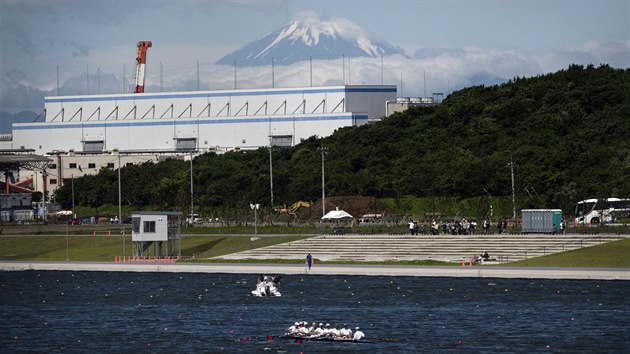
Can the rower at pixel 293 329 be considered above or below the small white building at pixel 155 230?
below

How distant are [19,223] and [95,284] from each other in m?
75.3

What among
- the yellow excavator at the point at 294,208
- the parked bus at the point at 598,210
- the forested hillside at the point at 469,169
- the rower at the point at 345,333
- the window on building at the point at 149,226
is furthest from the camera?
the yellow excavator at the point at 294,208

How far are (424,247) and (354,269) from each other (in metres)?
15.8

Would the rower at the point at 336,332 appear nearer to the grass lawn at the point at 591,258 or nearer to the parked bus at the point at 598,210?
the grass lawn at the point at 591,258

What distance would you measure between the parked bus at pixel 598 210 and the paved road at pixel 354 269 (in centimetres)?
3931

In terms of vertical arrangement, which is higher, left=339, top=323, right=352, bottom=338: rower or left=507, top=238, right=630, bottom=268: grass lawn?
left=507, top=238, right=630, bottom=268: grass lawn

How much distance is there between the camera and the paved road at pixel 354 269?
9488cm

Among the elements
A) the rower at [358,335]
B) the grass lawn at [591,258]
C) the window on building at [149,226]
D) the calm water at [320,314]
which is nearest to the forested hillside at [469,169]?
the grass lawn at [591,258]

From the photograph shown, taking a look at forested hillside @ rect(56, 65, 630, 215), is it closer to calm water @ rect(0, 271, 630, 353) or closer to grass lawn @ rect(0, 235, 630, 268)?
grass lawn @ rect(0, 235, 630, 268)

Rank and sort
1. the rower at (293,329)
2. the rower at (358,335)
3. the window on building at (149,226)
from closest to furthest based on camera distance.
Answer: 1. the rower at (358,335)
2. the rower at (293,329)
3. the window on building at (149,226)

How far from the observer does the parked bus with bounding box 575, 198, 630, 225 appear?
138125 mm

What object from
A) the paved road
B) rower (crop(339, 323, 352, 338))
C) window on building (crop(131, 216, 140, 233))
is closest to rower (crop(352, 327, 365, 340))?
rower (crop(339, 323, 352, 338))

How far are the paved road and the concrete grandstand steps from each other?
7.56 metres

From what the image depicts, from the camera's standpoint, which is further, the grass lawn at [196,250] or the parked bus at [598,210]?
the parked bus at [598,210]
